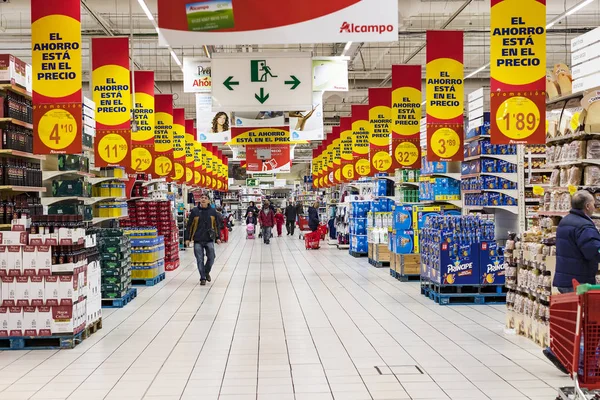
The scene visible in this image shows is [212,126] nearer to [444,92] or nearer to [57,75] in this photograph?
[444,92]

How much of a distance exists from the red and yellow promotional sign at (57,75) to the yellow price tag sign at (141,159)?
5.68 meters

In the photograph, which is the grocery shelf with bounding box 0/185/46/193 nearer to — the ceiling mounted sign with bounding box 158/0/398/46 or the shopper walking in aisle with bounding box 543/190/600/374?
the ceiling mounted sign with bounding box 158/0/398/46

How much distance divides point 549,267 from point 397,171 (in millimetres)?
10156

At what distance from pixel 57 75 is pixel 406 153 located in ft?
25.6

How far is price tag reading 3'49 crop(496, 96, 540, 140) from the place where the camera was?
8.92m

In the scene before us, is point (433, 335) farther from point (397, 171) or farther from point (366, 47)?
point (366, 47)

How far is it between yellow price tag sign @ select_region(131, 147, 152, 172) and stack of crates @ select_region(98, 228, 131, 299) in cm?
440

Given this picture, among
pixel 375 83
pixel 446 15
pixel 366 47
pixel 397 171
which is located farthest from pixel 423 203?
pixel 375 83

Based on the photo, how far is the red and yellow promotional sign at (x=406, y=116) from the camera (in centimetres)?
1522

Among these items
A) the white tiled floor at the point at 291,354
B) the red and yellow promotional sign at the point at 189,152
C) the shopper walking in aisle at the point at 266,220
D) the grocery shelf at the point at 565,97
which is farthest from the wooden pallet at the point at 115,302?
the shopper walking in aisle at the point at 266,220

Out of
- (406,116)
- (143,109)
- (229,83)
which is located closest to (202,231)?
(143,109)

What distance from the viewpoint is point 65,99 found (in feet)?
31.3

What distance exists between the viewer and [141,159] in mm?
15492

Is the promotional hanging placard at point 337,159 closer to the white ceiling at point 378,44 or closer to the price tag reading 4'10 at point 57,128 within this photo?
the white ceiling at point 378,44
